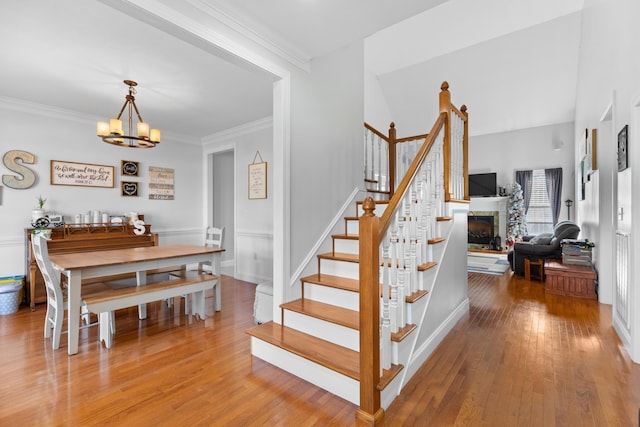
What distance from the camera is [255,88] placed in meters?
3.56

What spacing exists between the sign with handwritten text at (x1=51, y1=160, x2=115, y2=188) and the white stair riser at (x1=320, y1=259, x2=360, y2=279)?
12.7ft

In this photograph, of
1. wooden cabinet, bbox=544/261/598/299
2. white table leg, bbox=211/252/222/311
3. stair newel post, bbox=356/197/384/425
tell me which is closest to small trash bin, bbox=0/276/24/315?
white table leg, bbox=211/252/222/311

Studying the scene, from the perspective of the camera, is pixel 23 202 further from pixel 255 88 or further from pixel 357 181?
pixel 357 181

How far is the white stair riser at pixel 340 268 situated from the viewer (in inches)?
105

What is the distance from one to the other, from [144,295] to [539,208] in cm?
885

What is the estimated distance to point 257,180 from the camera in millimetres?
4910

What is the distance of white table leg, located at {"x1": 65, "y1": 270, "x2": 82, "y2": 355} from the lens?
2.41 meters

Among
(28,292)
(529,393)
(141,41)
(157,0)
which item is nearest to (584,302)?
(529,393)

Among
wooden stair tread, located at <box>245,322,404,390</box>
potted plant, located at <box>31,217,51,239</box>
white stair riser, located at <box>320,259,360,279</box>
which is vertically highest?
potted plant, located at <box>31,217,51,239</box>

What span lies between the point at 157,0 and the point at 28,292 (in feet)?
12.9

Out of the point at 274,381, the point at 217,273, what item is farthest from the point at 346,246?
the point at 217,273

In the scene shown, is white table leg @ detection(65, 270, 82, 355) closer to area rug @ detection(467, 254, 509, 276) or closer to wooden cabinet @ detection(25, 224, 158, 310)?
wooden cabinet @ detection(25, 224, 158, 310)

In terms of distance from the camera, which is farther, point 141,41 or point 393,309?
point 141,41

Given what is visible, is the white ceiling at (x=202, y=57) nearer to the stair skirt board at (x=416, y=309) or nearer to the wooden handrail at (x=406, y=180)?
the wooden handrail at (x=406, y=180)
